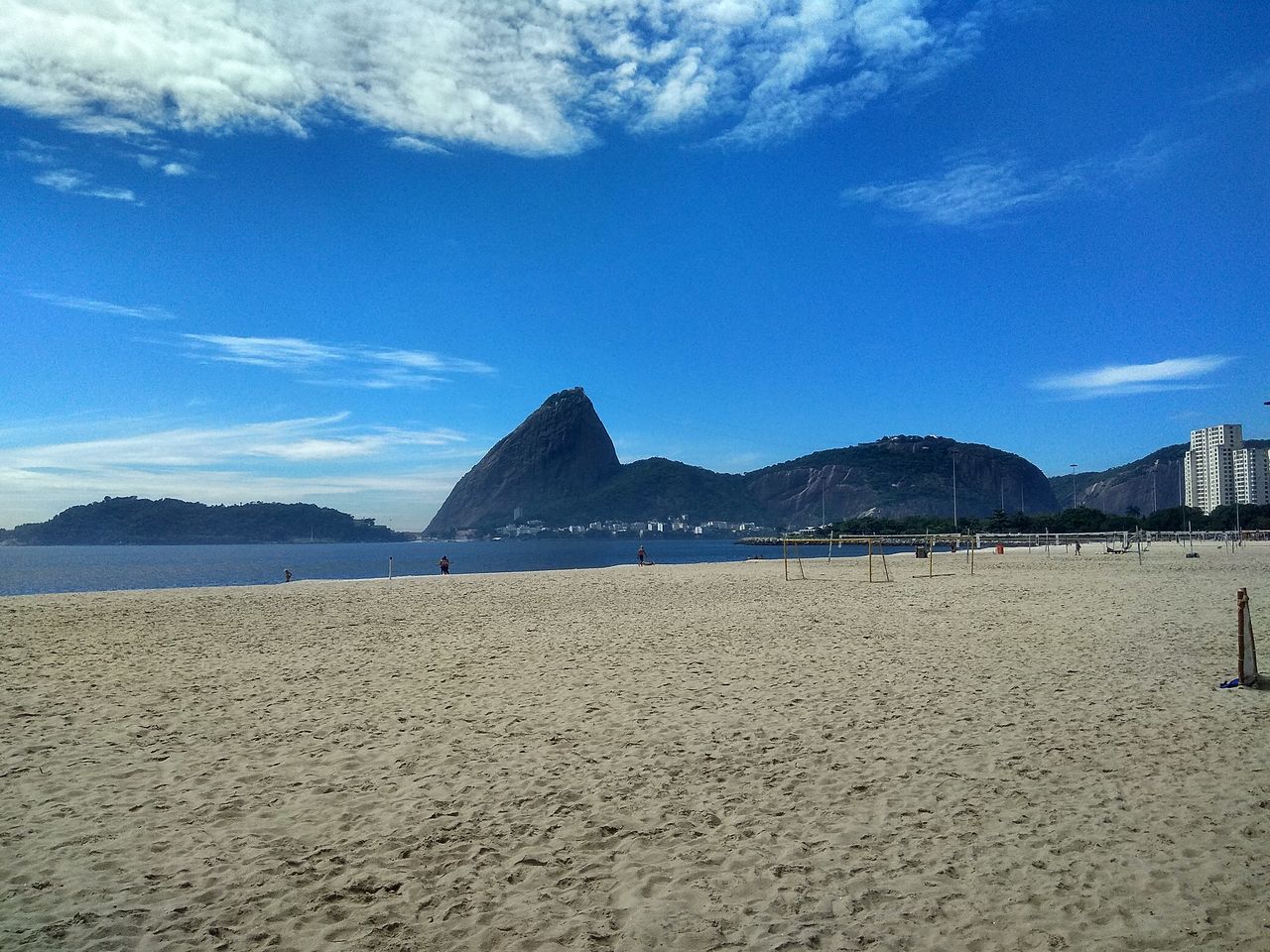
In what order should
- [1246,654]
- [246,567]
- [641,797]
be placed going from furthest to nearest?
[246,567]
[1246,654]
[641,797]

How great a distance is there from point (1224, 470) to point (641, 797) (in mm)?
192206

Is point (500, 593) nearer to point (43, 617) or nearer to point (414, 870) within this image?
point (43, 617)

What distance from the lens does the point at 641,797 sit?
5281 mm

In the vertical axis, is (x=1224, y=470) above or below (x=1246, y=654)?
above

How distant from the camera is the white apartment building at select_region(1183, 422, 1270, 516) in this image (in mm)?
147750

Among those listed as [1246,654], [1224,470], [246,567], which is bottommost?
[246,567]

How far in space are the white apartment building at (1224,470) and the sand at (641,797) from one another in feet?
555

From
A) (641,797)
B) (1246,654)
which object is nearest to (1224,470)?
(1246,654)

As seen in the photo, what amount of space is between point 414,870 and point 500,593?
1945 centimetres

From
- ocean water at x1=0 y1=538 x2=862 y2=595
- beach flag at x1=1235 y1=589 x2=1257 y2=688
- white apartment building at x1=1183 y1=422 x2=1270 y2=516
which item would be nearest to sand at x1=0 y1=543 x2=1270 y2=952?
beach flag at x1=1235 y1=589 x2=1257 y2=688

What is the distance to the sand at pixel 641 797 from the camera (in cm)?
370

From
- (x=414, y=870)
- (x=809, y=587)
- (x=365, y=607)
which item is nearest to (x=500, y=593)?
(x=365, y=607)

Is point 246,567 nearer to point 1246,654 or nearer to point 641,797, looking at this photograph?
point 641,797

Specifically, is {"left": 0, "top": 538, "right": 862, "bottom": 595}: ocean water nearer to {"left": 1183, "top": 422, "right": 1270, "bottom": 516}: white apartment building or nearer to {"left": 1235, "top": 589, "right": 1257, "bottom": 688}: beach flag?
{"left": 1235, "top": 589, "right": 1257, "bottom": 688}: beach flag
